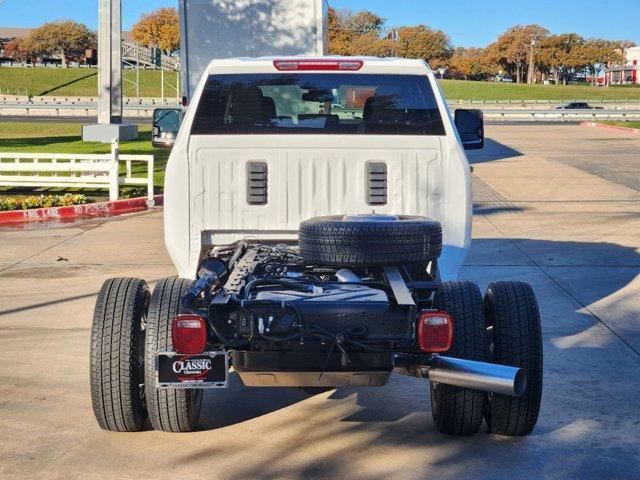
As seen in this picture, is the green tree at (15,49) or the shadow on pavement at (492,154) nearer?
the shadow on pavement at (492,154)

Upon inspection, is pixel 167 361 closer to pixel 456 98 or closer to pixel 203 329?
pixel 203 329

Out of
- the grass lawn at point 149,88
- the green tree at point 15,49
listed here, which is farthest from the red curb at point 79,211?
the green tree at point 15,49

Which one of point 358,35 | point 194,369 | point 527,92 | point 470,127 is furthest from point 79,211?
point 358,35

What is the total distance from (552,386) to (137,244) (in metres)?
7.61

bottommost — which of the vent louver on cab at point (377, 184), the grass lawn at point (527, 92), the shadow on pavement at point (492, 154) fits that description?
the vent louver on cab at point (377, 184)

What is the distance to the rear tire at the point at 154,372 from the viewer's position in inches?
206

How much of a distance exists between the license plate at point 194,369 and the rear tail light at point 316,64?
2516 mm

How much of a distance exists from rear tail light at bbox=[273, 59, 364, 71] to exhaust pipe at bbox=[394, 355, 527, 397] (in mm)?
2420

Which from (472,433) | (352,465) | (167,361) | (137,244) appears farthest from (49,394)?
(137,244)

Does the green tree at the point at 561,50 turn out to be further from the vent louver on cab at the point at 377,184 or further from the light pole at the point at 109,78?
the vent louver on cab at the point at 377,184

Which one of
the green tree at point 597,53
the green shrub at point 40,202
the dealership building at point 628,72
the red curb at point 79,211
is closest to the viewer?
the red curb at point 79,211

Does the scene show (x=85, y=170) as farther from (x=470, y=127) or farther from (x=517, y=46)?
(x=517, y=46)

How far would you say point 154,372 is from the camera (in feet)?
17.1

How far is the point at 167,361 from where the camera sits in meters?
4.93
